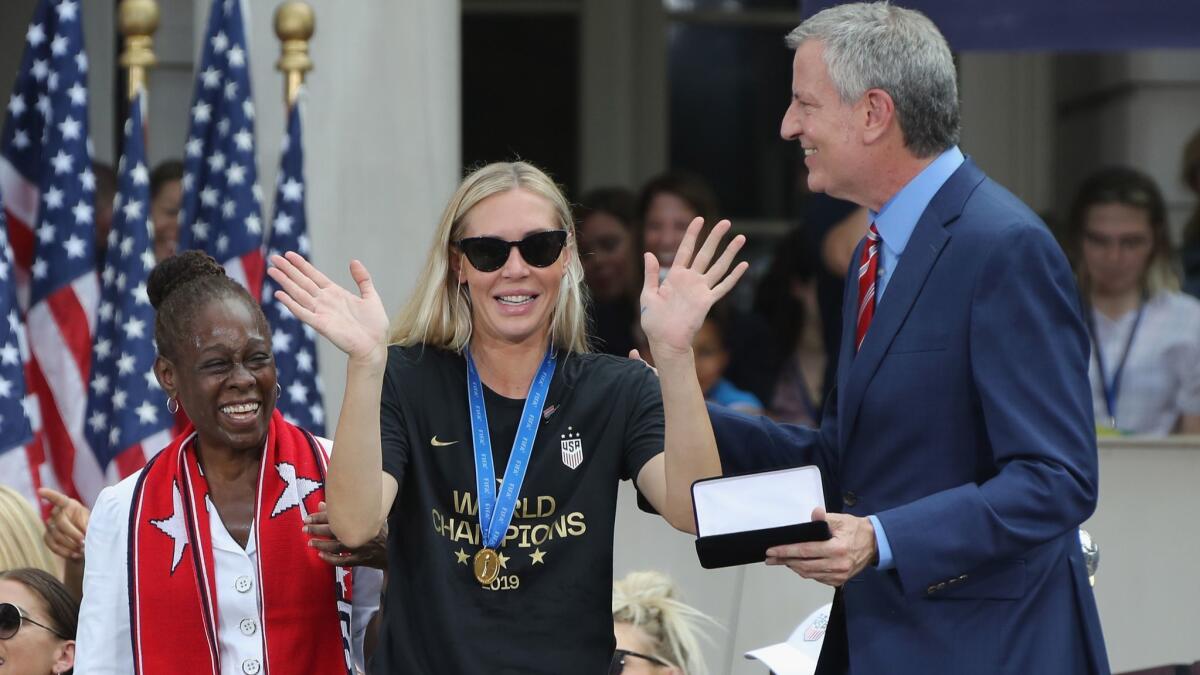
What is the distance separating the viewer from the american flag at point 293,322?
640cm

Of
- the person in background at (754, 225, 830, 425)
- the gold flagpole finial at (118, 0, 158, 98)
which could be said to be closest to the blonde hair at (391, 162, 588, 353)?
the gold flagpole finial at (118, 0, 158, 98)

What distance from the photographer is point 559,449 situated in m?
3.71

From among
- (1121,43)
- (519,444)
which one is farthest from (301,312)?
(1121,43)

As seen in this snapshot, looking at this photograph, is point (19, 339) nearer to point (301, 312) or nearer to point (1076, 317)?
point (301, 312)

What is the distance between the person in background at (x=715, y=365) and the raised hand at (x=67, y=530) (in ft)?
8.80

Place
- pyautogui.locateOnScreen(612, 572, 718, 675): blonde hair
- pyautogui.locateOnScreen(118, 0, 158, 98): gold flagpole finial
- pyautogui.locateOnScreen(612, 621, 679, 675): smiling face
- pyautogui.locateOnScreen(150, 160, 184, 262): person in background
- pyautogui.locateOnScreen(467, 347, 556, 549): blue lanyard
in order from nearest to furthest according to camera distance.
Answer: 1. pyautogui.locateOnScreen(467, 347, 556, 549): blue lanyard
2. pyautogui.locateOnScreen(612, 621, 679, 675): smiling face
3. pyautogui.locateOnScreen(612, 572, 718, 675): blonde hair
4. pyautogui.locateOnScreen(118, 0, 158, 98): gold flagpole finial
5. pyautogui.locateOnScreen(150, 160, 184, 262): person in background

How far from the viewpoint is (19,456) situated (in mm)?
6059

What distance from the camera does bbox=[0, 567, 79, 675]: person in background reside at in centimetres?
449

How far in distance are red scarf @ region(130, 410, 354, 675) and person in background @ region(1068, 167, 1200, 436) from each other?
3.81 m

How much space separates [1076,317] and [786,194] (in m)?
8.58

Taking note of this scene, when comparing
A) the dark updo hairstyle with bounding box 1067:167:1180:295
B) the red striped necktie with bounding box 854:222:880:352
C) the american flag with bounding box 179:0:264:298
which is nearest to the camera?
the red striped necktie with bounding box 854:222:880:352

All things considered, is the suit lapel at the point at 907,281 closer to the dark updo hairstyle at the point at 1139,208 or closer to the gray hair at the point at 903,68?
the gray hair at the point at 903,68

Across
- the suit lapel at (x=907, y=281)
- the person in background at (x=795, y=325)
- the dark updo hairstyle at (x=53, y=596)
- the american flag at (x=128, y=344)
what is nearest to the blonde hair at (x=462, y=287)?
the suit lapel at (x=907, y=281)

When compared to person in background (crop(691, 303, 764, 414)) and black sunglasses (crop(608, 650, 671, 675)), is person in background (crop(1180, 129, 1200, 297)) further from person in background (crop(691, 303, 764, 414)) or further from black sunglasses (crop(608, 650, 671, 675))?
black sunglasses (crop(608, 650, 671, 675))
